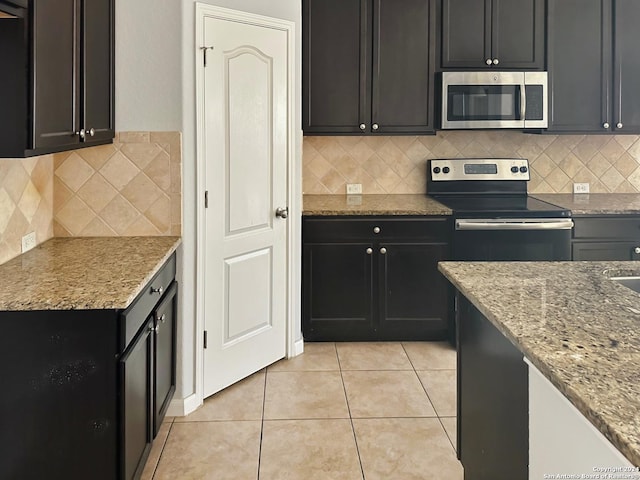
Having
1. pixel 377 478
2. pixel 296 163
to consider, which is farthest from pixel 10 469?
pixel 296 163

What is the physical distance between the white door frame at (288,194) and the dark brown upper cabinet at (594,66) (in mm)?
1812

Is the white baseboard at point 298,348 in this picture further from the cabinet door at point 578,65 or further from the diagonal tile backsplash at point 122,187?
the cabinet door at point 578,65

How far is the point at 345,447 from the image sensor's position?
2.91 meters

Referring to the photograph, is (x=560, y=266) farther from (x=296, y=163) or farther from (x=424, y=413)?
(x=296, y=163)

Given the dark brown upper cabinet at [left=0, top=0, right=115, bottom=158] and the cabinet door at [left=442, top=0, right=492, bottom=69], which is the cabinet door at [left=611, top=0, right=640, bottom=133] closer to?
the cabinet door at [left=442, top=0, right=492, bottom=69]

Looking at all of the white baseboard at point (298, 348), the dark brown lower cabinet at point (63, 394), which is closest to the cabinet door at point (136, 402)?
the dark brown lower cabinet at point (63, 394)

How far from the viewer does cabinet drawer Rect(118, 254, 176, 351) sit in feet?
6.92

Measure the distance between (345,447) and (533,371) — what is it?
1537 mm

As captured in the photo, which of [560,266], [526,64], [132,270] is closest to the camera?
[560,266]

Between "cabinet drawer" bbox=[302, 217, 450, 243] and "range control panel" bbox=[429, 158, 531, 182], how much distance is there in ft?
2.21

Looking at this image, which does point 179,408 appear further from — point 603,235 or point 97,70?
point 603,235

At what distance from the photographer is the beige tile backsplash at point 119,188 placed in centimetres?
314

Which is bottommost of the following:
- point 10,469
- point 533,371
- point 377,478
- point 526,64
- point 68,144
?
point 377,478

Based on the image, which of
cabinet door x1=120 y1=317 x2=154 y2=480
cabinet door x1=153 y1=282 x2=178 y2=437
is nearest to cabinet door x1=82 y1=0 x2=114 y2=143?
cabinet door x1=153 y1=282 x2=178 y2=437
